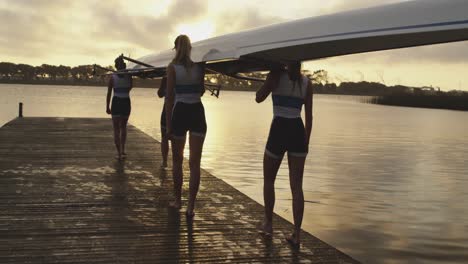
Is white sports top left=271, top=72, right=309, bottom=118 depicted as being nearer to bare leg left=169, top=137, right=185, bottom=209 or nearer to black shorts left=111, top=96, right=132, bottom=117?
bare leg left=169, top=137, right=185, bottom=209

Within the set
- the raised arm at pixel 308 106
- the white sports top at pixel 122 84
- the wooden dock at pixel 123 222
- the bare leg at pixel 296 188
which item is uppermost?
the white sports top at pixel 122 84

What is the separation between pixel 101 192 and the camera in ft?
22.0

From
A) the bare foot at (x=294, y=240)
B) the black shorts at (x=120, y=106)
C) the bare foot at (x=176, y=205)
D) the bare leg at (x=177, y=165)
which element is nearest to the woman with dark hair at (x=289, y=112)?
the bare foot at (x=294, y=240)

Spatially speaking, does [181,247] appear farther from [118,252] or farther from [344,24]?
[344,24]

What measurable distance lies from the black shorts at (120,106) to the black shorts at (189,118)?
378 centimetres

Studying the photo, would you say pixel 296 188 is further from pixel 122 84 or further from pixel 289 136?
pixel 122 84

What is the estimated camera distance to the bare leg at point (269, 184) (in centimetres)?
455

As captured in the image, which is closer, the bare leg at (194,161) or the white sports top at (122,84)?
the bare leg at (194,161)

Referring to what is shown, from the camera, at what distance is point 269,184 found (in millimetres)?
4691

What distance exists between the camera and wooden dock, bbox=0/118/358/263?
4.26 metres

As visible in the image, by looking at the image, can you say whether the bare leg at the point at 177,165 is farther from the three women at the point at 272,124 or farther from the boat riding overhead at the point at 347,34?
the boat riding overhead at the point at 347,34

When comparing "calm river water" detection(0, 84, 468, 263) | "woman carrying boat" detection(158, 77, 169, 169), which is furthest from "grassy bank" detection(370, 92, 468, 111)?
"woman carrying boat" detection(158, 77, 169, 169)

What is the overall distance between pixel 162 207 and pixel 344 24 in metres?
3.17

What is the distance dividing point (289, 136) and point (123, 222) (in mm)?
2050
